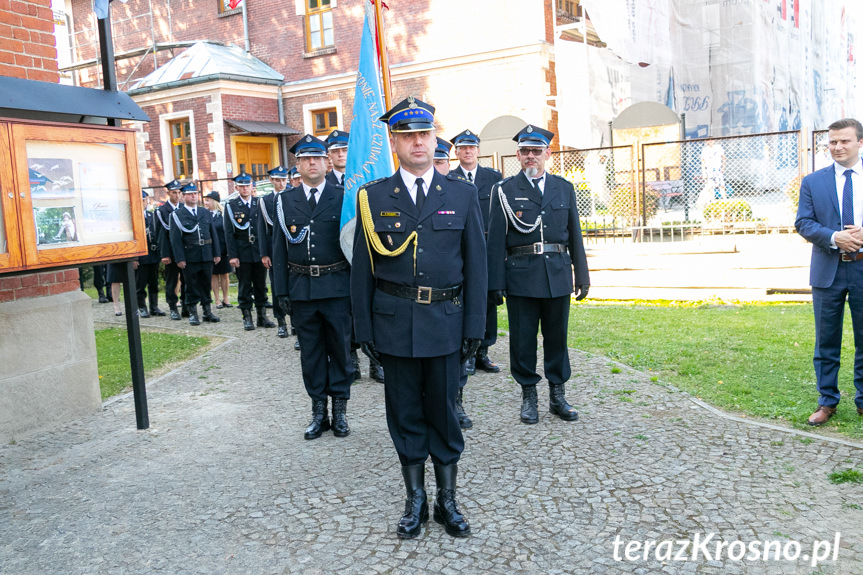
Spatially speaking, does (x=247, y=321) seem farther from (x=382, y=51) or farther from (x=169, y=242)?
(x=382, y=51)

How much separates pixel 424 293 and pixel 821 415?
3.34 meters

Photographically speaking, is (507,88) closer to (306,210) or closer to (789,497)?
(306,210)

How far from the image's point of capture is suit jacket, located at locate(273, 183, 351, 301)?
5.67 meters

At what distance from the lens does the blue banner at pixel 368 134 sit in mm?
5758

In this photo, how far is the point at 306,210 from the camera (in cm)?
580

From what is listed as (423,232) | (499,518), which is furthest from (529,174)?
(499,518)

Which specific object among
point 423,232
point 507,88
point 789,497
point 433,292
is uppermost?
point 507,88

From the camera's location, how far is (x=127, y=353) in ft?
30.9

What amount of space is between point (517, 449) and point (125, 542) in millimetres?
2591

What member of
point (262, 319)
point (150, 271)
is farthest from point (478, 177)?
point (150, 271)

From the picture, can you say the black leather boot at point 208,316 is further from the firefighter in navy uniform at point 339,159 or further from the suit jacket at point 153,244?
the firefighter in navy uniform at point 339,159

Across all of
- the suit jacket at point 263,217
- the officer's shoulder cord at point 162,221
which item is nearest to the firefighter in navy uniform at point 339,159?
the suit jacket at point 263,217

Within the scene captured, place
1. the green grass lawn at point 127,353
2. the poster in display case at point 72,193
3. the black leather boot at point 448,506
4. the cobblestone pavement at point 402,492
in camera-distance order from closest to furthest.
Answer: the cobblestone pavement at point 402,492 < the black leather boot at point 448,506 < the poster in display case at point 72,193 < the green grass lawn at point 127,353

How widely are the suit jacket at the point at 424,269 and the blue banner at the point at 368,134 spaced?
5.44 ft
